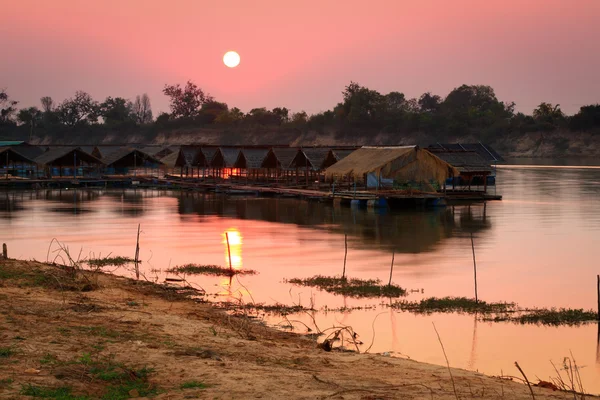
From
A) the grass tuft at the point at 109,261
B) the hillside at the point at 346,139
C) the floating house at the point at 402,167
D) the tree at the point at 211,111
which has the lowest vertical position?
the grass tuft at the point at 109,261

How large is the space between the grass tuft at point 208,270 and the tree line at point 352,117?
266 feet

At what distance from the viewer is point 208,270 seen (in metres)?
18.9

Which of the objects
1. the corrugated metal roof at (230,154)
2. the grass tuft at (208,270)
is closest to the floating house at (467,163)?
the corrugated metal roof at (230,154)

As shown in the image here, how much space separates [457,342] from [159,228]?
1918cm

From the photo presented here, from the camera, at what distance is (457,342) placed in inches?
492

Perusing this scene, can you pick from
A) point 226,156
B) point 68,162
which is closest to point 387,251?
point 226,156

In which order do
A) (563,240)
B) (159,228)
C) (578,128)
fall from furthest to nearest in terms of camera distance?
(578,128) → (159,228) → (563,240)

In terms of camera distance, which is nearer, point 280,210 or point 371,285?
point 371,285

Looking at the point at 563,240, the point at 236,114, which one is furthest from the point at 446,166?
the point at 236,114

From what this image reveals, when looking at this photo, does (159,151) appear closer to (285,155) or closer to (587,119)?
(285,155)

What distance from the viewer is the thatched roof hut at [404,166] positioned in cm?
3747

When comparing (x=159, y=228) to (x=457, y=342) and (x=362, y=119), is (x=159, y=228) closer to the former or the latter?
(x=457, y=342)

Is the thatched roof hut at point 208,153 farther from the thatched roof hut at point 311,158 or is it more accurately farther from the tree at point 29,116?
the tree at point 29,116

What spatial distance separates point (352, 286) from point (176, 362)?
28.1ft
